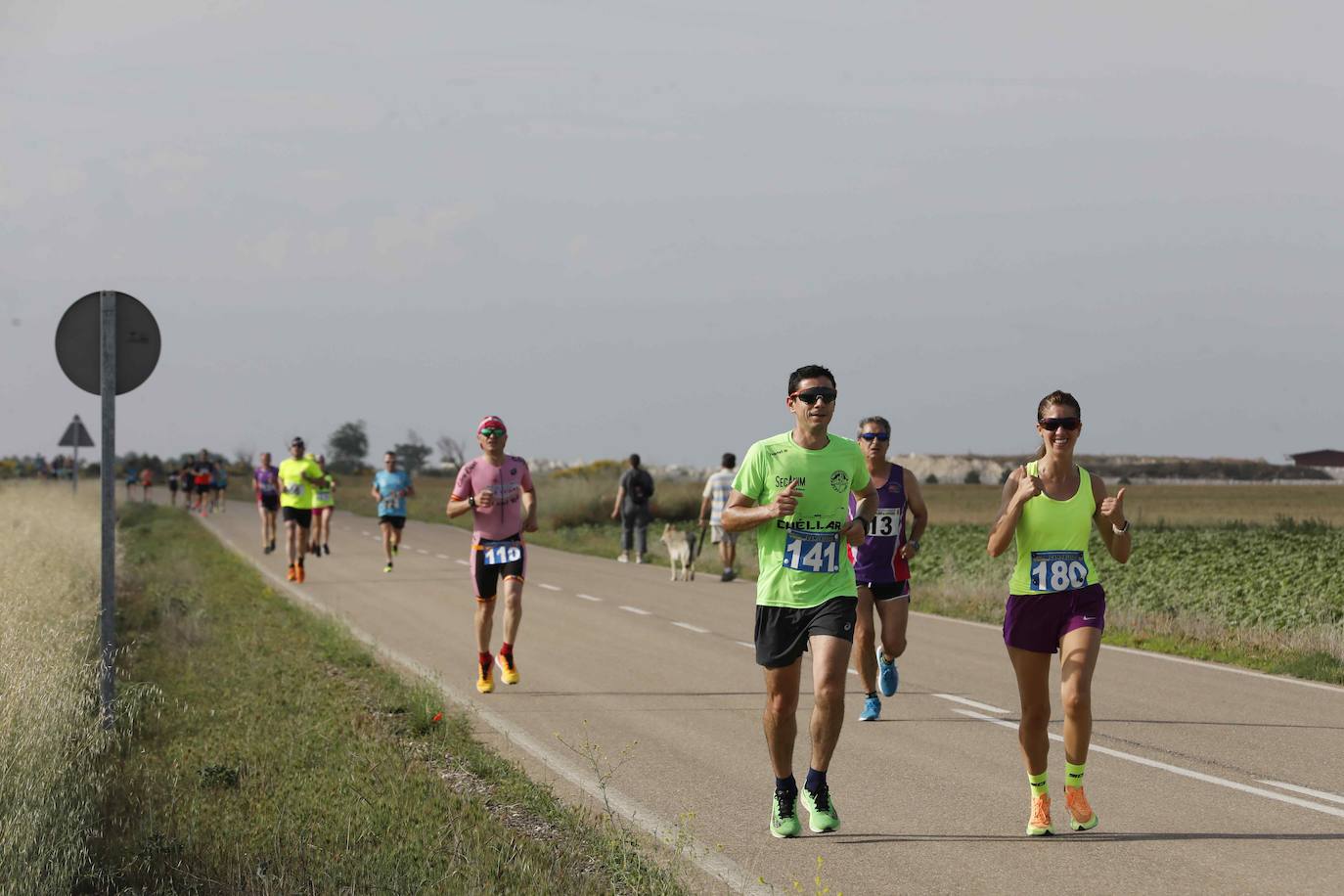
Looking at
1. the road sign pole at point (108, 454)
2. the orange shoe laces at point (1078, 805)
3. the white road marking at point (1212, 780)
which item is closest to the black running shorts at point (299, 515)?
the road sign pole at point (108, 454)

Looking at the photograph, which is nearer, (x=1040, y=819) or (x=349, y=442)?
(x=1040, y=819)

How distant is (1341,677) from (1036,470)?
6.70 meters

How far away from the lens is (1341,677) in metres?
12.0

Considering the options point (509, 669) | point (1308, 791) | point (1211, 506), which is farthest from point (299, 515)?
point (1211, 506)

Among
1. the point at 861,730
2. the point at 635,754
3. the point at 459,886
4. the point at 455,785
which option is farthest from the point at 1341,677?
the point at 459,886

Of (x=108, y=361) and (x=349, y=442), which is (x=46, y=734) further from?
(x=349, y=442)

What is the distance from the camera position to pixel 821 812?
21.9 ft

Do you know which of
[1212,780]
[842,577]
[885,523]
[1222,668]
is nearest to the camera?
[842,577]

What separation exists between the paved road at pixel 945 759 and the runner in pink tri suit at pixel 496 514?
2.51ft

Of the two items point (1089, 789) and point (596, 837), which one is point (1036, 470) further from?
point (596, 837)

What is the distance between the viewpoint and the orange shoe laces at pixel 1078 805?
21.9 feet

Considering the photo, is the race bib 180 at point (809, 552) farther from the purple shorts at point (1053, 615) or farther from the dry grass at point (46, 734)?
the dry grass at point (46, 734)

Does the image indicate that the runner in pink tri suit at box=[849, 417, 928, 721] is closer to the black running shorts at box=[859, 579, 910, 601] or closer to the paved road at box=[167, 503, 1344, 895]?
the black running shorts at box=[859, 579, 910, 601]

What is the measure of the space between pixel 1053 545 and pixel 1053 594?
0.74ft
